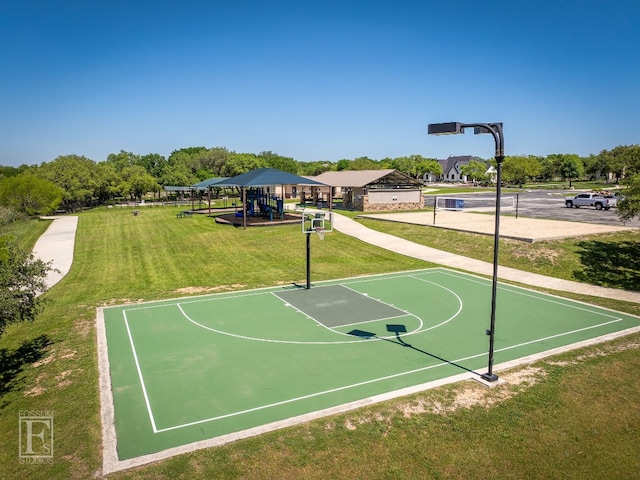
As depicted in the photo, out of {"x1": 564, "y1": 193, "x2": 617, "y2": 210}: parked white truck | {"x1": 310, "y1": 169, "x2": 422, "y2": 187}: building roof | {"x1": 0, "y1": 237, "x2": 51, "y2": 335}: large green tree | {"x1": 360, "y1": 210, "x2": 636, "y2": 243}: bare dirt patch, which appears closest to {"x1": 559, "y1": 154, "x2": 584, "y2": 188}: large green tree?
{"x1": 564, "y1": 193, "x2": 617, "y2": 210}: parked white truck

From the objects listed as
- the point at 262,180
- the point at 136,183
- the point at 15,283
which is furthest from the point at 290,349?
the point at 136,183

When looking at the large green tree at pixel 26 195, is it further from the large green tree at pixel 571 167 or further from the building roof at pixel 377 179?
the large green tree at pixel 571 167

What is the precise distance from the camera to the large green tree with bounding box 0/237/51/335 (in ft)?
36.4

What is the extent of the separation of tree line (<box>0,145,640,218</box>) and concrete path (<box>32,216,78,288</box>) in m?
5.04

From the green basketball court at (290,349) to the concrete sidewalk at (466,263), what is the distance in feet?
8.37

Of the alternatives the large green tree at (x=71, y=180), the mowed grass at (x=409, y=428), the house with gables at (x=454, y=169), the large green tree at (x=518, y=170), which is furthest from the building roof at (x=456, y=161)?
the mowed grass at (x=409, y=428)

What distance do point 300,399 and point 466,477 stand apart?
166 inches

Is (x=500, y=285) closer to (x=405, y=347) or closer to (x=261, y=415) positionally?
(x=405, y=347)

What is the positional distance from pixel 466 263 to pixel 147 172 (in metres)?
82.8

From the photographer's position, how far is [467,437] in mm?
9211

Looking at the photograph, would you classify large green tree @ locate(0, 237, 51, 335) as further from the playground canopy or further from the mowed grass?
the playground canopy

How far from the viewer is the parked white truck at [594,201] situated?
4897 centimetres

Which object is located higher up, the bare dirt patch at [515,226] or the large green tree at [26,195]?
the large green tree at [26,195]

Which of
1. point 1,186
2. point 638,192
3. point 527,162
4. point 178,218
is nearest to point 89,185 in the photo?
point 1,186
